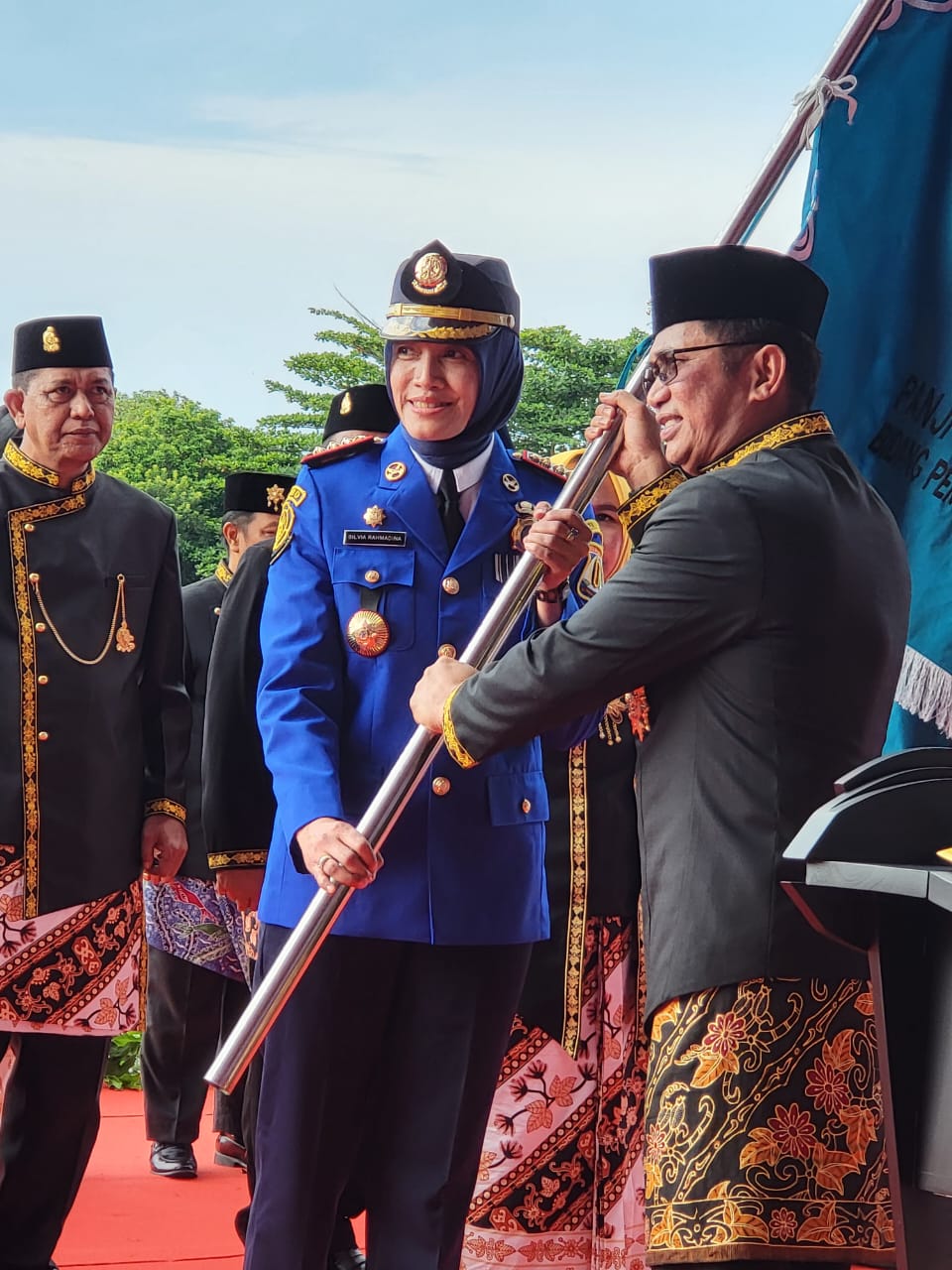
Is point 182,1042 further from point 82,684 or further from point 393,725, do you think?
point 393,725

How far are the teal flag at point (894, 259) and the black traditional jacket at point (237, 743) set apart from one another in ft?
3.74

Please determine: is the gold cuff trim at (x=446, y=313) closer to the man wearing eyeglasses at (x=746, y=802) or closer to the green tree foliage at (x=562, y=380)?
the man wearing eyeglasses at (x=746, y=802)

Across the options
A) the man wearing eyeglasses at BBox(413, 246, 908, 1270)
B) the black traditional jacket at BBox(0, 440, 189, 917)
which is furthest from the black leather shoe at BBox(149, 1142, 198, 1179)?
the man wearing eyeglasses at BBox(413, 246, 908, 1270)

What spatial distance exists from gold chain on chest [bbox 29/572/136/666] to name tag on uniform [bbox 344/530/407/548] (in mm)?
1129

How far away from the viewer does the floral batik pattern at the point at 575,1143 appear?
3.20 m

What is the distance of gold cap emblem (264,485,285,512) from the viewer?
16.0ft

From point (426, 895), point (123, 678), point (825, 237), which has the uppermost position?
point (825, 237)

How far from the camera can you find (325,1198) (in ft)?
7.61

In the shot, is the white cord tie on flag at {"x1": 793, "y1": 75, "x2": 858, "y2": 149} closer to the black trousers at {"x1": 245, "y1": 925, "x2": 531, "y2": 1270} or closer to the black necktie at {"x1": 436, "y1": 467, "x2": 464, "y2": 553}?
the black necktie at {"x1": 436, "y1": 467, "x2": 464, "y2": 553}

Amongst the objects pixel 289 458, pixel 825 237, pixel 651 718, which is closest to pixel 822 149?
pixel 825 237

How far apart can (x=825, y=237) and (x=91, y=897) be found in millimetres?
1814

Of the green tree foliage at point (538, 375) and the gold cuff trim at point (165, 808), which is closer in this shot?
the gold cuff trim at point (165, 808)

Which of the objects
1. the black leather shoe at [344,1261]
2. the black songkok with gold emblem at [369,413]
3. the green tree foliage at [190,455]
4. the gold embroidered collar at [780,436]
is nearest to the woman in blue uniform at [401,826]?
the gold embroidered collar at [780,436]

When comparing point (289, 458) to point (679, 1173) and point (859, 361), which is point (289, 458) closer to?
point (859, 361)
